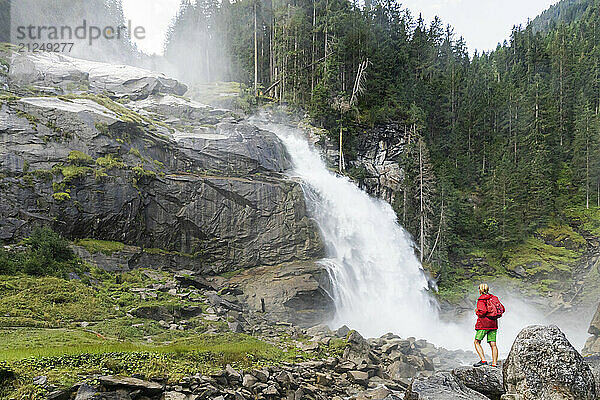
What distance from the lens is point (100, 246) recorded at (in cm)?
2022

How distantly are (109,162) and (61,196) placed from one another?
10.8 feet

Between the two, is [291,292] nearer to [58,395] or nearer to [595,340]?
[595,340]

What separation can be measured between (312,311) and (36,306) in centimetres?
1330

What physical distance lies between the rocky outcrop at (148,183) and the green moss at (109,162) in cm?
5

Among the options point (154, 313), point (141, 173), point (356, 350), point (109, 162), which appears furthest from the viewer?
point (141, 173)

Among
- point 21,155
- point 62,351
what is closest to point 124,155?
point 21,155

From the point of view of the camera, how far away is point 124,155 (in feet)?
76.1

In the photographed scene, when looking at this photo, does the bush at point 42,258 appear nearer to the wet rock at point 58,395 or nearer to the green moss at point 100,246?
the green moss at point 100,246

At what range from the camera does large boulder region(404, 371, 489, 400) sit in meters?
6.54

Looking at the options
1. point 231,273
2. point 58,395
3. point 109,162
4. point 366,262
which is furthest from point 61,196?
point 366,262

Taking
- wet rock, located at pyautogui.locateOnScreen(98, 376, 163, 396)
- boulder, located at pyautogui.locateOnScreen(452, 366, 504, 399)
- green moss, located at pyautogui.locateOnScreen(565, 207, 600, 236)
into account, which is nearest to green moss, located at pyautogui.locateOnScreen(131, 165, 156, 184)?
wet rock, located at pyautogui.locateOnScreen(98, 376, 163, 396)

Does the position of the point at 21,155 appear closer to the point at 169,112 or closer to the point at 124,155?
the point at 124,155

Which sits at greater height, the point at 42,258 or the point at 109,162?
the point at 109,162

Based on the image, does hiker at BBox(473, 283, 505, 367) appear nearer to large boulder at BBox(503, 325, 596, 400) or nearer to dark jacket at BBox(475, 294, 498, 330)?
dark jacket at BBox(475, 294, 498, 330)
